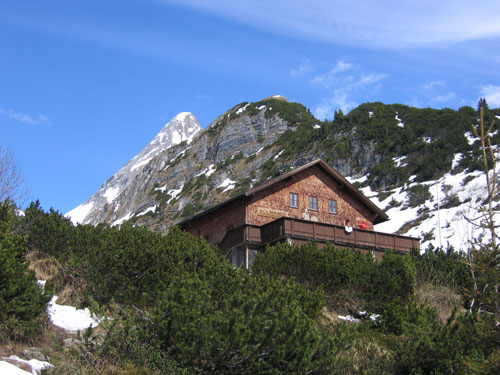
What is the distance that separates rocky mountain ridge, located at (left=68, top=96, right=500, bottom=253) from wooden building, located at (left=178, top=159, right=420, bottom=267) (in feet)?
33.2

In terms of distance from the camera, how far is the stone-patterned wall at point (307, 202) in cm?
2981

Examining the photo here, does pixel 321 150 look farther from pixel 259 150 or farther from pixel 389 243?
pixel 389 243

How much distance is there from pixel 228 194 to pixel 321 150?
15295mm

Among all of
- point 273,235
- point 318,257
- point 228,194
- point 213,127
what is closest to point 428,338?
point 318,257

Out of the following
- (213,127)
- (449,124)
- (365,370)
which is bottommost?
(365,370)

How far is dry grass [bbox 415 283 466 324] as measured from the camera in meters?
20.4

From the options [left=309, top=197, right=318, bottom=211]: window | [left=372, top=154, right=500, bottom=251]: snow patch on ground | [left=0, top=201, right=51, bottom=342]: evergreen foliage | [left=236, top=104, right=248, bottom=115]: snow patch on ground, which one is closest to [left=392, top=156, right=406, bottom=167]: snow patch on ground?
[left=372, top=154, right=500, bottom=251]: snow patch on ground

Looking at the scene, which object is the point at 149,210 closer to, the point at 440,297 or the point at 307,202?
the point at 307,202

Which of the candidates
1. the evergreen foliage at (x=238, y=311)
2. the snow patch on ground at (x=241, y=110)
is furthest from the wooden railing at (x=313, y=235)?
the snow patch on ground at (x=241, y=110)

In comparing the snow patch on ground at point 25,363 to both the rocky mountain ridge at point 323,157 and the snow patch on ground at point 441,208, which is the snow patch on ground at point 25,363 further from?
the snow patch on ground at point 441,208

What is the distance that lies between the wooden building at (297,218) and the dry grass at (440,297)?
6246 millimetres

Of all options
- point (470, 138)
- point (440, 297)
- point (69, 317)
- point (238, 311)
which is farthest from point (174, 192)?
point (238, 311)

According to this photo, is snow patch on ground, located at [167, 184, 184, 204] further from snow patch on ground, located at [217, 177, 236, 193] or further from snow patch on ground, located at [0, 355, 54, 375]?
snow patch on ground, located at [0, 355, 54, 375]

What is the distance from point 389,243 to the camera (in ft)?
92.4
